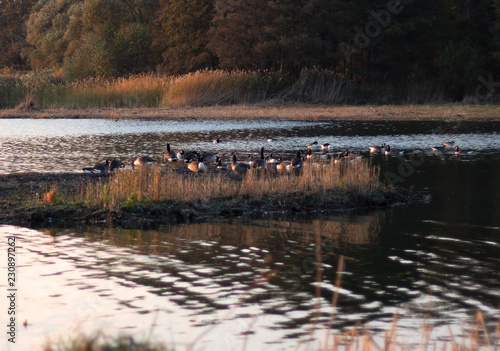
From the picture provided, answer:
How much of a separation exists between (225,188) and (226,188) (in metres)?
0.02

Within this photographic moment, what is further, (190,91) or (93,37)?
(93,37)

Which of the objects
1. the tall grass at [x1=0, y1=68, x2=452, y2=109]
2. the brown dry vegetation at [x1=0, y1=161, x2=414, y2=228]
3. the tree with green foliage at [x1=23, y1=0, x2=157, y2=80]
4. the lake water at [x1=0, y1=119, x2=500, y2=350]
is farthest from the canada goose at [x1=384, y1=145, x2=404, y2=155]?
the tree with green foliage at [x1=23, y1=0, x2=157, y2=80]

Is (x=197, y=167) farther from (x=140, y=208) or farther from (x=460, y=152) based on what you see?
(x=460, y=152)

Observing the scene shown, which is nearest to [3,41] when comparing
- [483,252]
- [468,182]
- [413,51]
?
[413,51]

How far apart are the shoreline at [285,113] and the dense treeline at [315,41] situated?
8.02 metres

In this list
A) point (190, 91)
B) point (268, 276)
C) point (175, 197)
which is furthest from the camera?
point (190, 91)

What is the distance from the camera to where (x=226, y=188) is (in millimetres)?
15727

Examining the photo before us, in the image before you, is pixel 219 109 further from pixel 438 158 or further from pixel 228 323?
pixel 228 323

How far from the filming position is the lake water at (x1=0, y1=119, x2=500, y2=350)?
8062 mm

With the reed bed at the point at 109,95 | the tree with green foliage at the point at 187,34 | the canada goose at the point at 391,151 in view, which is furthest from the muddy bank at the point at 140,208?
the tree with green foliage at the point at 187,34

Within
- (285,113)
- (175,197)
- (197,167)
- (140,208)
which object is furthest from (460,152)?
(285,113)

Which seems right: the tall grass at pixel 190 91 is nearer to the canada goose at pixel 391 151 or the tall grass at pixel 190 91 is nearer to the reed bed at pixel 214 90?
the reed bed at pixel 214 90

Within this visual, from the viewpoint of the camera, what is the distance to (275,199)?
606 inches

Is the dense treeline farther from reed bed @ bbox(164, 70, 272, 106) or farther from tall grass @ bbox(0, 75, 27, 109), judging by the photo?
tall grass @ bbox(0, 75, 27, 109)
